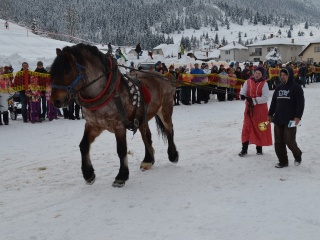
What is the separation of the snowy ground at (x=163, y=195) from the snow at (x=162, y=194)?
0.01 meters

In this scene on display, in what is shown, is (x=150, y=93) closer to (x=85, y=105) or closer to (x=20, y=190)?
(x=85, y=105)

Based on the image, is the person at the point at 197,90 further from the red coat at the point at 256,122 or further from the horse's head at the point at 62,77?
the horse's head at the point at 62,77

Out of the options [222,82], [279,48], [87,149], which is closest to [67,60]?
[87,149]

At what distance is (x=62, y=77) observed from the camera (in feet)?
15.2

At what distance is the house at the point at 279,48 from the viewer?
307 feet

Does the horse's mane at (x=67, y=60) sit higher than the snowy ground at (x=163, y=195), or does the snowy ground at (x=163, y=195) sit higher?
the horse's mane at (x=67, y=60)

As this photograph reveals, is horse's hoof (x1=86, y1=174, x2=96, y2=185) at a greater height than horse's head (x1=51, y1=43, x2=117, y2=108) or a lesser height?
lesser

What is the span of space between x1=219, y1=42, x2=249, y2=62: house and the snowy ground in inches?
4169

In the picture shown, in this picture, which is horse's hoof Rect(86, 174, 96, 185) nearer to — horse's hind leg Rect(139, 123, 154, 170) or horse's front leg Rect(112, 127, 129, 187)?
horse's front leg Rect(112, 127, 129, 187)

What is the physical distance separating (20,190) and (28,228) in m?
1.38

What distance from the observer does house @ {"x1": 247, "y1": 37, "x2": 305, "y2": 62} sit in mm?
93500

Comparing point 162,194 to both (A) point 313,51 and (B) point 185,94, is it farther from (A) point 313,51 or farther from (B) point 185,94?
(A) point 313,51

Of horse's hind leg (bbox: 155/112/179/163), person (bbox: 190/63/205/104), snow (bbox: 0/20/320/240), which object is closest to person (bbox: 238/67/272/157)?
snow (bbox: 0/20/320/240)

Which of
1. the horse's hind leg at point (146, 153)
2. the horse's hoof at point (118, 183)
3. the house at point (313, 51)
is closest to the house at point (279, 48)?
the house at point (313, 51)
